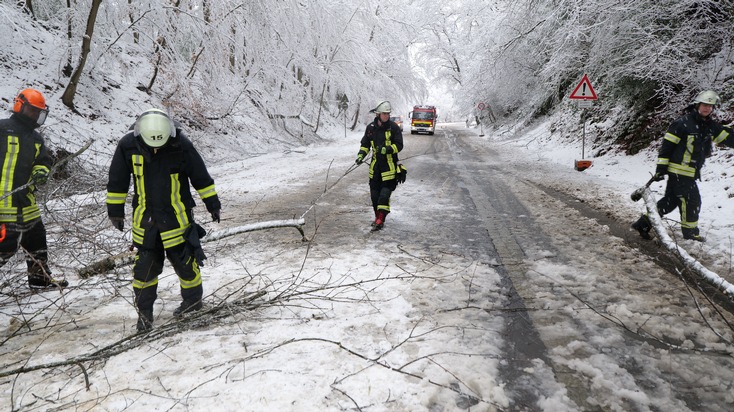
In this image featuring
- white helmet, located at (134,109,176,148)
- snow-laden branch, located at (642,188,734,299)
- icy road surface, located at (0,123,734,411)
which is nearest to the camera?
icy road surface, located at (0,123,734,411)

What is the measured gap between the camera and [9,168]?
12.6ft

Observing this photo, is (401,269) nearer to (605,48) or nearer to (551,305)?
(551,305)

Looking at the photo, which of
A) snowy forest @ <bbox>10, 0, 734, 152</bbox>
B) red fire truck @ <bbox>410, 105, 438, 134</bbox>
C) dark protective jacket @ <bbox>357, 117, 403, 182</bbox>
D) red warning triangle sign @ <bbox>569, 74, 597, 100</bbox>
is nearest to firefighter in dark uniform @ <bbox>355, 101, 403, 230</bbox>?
dark protective jacket @ <bbox>357, 117, 403, 182</bbox>

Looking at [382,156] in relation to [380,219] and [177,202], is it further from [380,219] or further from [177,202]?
[177,202]

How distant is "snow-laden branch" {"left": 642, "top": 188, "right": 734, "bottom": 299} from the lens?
3301 mm

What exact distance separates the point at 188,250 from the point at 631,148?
12.3 metres

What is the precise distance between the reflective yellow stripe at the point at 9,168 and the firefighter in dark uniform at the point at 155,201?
1.53 meters

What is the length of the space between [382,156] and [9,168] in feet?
14.3

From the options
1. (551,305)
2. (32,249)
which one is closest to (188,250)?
(32,249)

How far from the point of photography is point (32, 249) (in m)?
4.09

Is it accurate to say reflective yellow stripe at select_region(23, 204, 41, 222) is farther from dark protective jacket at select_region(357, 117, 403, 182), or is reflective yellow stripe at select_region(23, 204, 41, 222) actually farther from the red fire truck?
the red fire truck

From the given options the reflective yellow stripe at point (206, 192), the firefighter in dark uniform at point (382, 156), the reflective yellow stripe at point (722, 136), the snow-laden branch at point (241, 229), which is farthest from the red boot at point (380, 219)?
the reflective yellow stripe at point (722, 136)

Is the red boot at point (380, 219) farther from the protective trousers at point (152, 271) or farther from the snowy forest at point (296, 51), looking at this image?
the snowy forest at point (296, 51)

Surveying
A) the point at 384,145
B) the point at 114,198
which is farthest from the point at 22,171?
the point at 384,145
